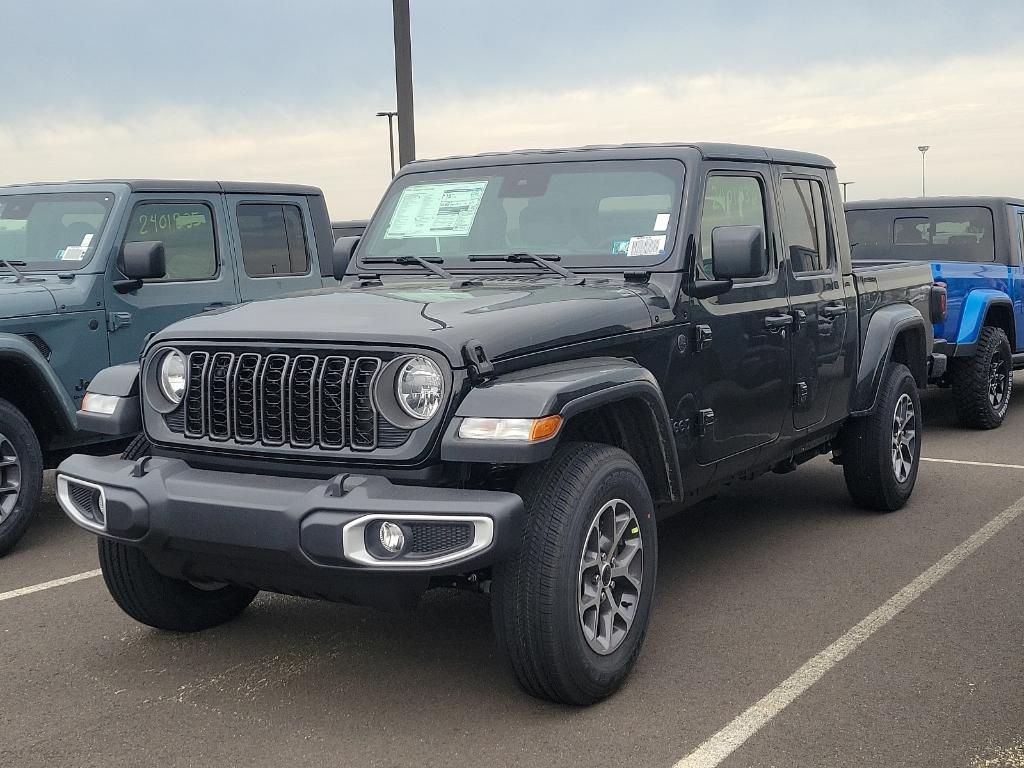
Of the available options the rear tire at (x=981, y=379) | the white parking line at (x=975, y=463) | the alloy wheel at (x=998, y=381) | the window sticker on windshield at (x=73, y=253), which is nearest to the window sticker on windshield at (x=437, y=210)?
the window sticker on windshield at (x=73, y=253)

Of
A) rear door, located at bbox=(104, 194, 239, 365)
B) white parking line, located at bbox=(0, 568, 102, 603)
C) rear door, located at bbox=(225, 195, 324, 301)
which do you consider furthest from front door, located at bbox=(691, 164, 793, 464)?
rear door, located at bbox=(104, 194, 239, 365)

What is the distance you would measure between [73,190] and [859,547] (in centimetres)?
515

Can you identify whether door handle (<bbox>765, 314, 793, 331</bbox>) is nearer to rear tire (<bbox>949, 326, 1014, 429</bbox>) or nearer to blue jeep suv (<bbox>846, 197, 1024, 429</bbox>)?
blue jeep suv (<bbox>846, 197, 1024, 429</bbox>)

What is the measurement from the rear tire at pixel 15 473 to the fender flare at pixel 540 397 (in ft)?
11.7

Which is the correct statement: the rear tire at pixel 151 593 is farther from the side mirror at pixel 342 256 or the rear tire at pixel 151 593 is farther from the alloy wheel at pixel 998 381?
the alloy wheel at pixel 998 381

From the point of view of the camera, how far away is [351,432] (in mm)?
3836

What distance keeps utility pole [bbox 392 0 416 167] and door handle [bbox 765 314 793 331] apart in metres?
6.45

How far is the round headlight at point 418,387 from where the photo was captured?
12.5 feet

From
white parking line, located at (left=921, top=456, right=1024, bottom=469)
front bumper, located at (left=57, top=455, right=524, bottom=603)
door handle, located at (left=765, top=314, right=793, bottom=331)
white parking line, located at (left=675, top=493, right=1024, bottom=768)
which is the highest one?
door handle, located at (left=765, top=314, right=793, bottom=331)

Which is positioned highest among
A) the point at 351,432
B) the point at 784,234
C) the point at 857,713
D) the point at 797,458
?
the point at 784,234

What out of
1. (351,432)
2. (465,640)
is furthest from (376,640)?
(351,432)

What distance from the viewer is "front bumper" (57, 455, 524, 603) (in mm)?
3588

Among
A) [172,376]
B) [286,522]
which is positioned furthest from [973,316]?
[286,522]

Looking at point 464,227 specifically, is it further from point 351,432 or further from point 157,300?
point 157,300
